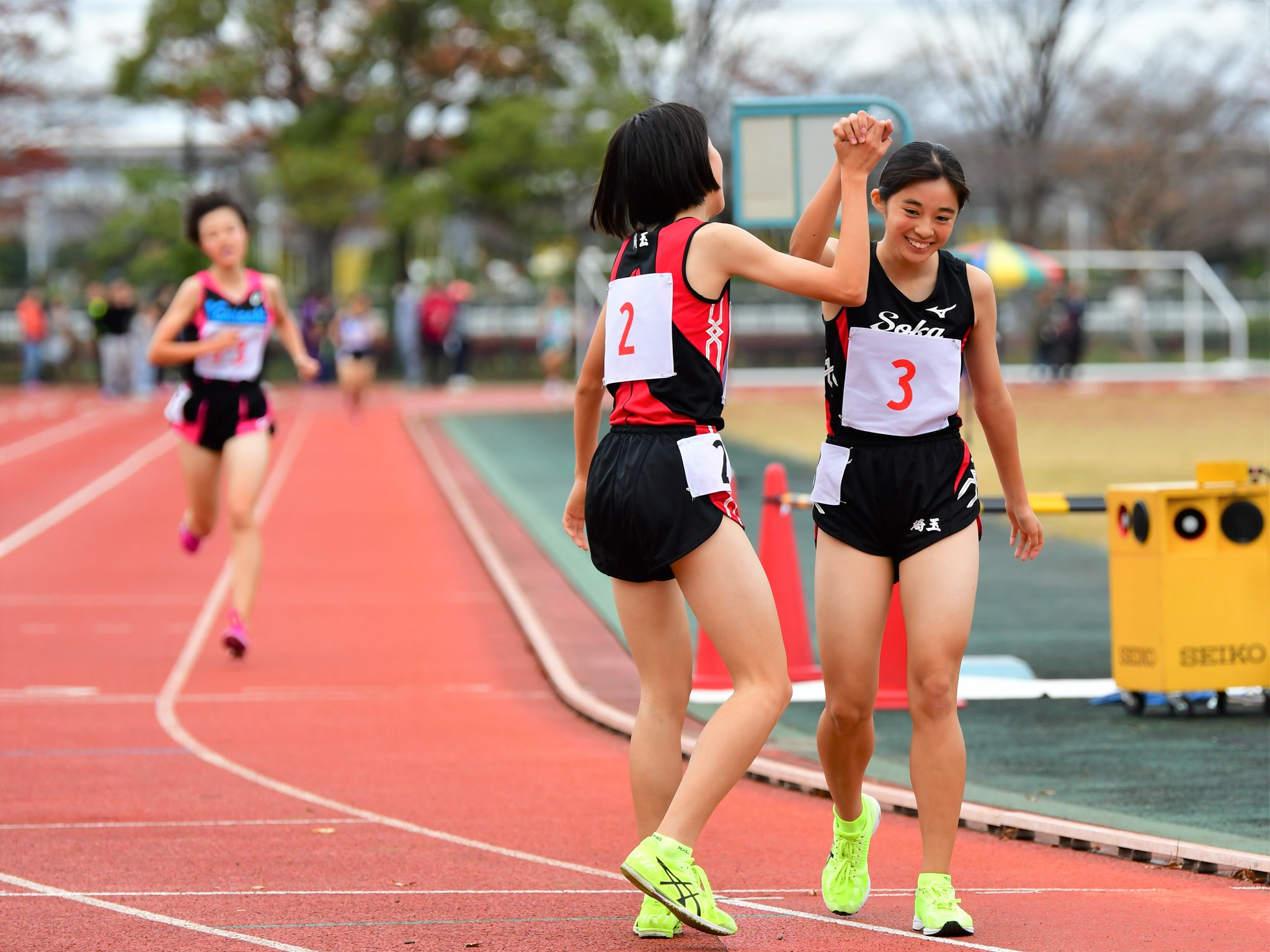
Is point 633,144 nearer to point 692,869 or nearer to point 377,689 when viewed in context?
point 692,869

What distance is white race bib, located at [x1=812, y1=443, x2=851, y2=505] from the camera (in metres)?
4.88

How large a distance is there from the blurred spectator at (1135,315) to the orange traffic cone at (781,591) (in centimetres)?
3643

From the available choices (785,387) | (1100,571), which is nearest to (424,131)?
(785,387)

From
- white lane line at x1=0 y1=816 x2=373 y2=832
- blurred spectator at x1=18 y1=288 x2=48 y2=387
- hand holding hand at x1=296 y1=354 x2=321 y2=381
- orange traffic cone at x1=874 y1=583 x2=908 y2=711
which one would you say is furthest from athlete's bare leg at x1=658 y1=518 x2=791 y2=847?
blurred spectator at x1=18 y1=288 x2=48 y2=387

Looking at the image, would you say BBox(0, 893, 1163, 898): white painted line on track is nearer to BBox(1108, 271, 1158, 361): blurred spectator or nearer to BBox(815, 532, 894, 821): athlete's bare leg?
BBox(815, 532, 894, 821): athlete's bare leg

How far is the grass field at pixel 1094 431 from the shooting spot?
1895 cm

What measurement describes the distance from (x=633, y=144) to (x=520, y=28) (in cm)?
4019

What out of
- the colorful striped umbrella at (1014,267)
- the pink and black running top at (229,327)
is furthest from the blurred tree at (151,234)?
the pink and black running top at (229,327)

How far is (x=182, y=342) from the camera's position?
9.75 meters

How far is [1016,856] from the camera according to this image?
5777 mm

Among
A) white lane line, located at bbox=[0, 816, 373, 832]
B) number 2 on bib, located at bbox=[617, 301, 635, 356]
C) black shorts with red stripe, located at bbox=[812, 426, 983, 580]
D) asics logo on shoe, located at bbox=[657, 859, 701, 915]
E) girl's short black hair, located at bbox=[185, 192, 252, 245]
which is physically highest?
girl's short black hair, located at bbox=[185, 192, 252, 245]

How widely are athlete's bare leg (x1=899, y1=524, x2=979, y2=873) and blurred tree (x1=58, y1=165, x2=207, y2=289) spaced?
37120mm

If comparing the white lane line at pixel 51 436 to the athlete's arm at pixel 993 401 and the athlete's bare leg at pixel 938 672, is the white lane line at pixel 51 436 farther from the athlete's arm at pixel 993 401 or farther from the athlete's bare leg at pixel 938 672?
the athlete's bare leg at pixel 938 672

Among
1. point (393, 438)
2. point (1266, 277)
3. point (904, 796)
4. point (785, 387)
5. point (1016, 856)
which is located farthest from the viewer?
point (1266, 277)
